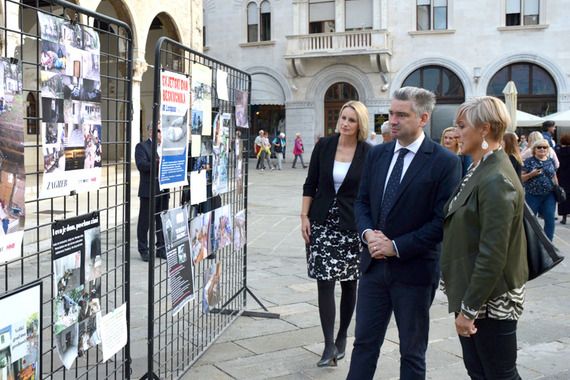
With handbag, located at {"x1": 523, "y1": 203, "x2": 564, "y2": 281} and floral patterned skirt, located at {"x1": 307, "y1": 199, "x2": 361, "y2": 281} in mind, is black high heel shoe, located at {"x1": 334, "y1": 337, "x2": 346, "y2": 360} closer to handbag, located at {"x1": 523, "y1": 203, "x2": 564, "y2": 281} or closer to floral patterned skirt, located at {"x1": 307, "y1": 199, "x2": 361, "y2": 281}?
floral patterned skirt, located at {"x1": 307, "y1": 199, "x2": 361, "y2": 281}

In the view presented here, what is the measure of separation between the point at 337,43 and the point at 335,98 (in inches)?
110

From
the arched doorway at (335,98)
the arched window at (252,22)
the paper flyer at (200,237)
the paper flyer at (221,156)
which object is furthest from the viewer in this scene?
the arched window at (252,22)

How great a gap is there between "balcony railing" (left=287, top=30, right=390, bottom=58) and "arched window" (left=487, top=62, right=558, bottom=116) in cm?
540

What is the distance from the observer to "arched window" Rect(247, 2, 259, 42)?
1252 inches

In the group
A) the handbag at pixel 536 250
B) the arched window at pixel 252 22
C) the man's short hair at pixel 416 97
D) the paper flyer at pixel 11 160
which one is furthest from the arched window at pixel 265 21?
the paper flyer at pixel 11 160

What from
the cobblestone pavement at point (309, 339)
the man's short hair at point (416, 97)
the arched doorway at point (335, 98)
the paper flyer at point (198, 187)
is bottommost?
the cobblestone pavement at point (309, 339)

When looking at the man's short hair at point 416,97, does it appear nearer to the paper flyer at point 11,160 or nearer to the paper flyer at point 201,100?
the paper flyer at point 201,100

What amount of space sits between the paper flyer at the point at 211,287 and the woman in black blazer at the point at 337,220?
2.54 feet

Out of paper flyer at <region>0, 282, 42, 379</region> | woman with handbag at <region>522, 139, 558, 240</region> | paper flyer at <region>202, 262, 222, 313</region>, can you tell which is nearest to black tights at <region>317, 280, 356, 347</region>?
paper flyer at <region>202, 262, 222, 313</region>

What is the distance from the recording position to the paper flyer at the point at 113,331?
3.17 metres

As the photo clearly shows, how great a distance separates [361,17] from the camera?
30.1 meters

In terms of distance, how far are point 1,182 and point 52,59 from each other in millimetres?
642

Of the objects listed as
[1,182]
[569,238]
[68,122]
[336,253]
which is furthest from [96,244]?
[569,238]

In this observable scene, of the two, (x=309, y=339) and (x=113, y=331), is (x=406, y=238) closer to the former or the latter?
(x=113, y=331)
